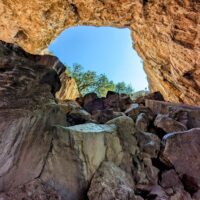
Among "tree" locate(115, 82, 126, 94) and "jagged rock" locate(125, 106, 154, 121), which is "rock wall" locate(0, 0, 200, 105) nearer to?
"jagged rock" locate(125, 106, 154, 121)

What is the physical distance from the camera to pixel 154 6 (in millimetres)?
15570

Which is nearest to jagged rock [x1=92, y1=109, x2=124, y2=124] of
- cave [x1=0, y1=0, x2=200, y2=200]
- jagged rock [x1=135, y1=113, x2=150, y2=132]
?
cave [x1=0, y1=0, x2=200, y2=200]

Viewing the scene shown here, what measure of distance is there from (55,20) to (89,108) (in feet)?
34.5

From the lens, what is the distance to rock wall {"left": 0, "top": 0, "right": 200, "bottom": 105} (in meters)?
15.3

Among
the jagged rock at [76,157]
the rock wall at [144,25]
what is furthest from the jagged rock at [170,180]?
the rock wall at [144,25]

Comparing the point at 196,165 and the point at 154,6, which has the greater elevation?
the point at 154,6

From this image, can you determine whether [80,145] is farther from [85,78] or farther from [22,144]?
[85,78]

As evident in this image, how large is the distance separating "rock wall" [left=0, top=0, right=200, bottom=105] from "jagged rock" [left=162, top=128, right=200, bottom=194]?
32.4 ft

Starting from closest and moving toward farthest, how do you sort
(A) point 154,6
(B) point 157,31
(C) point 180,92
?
1. (A) point 154,6
2. (B) point 157,31
3. (C) point 180,92

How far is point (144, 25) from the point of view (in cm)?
1791

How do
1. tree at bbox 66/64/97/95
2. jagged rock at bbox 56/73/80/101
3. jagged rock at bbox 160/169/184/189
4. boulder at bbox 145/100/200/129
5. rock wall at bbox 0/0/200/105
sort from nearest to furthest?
jagged rock at bbox 160/169/184/189 < boulder at bbox 145/100/200/129 < jagged rock at bbox 56/73/80/101 < rock wall at bbox 0/0/200/105 < tree at bbox 66/64/97/95

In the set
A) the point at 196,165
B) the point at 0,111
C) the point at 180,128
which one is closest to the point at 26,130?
the point at 0,111

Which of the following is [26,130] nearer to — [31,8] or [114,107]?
[114,107]

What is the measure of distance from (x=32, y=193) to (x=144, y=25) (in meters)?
16.2
